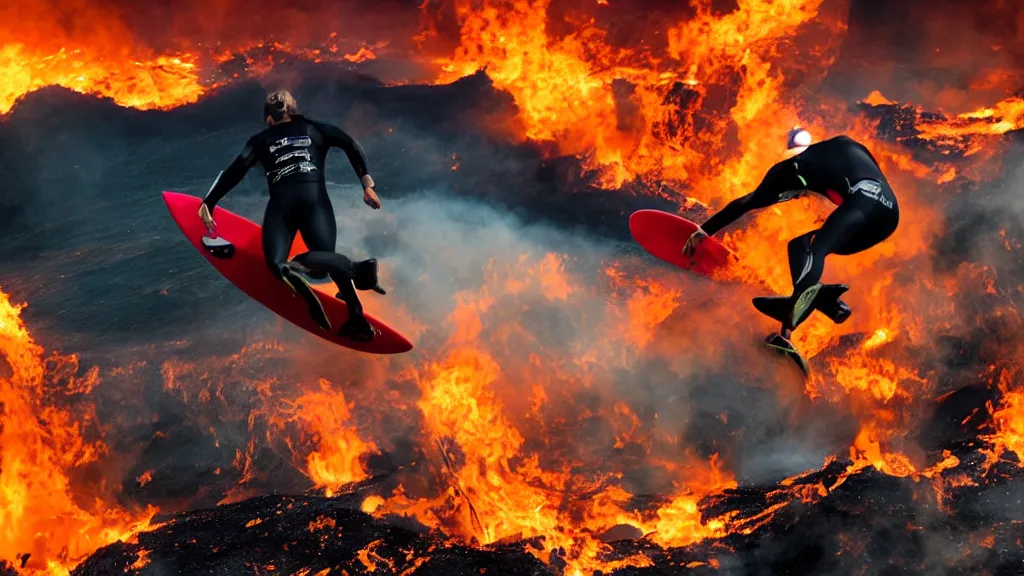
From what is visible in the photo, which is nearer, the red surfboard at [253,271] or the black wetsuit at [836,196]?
the black wetsuit at [836,196]

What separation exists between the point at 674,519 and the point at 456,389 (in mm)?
3643

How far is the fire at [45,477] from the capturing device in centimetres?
984

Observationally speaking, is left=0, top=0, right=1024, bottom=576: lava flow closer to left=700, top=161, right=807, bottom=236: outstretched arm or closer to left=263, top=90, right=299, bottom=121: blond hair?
left=700, top=161, right=807, bottom=236: outstretched arm

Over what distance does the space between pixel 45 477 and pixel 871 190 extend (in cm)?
1133

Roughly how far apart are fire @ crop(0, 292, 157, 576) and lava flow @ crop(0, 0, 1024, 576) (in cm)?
4

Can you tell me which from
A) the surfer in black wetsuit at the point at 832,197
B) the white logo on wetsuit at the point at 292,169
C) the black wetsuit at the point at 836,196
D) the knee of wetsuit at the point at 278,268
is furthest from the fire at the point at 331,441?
the black wetsuit at the point at 836,196

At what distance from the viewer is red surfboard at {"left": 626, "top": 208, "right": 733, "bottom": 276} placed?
10250 millimetres

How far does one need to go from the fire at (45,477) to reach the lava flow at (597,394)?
0.04 m

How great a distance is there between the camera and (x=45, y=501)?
1020cm

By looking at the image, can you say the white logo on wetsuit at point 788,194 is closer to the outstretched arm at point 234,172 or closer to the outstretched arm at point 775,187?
the outstretched arm at point 775,187

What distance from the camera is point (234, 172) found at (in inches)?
320

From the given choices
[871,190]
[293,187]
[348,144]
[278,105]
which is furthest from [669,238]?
[278,105]

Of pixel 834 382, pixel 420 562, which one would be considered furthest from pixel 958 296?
pixel 420 562

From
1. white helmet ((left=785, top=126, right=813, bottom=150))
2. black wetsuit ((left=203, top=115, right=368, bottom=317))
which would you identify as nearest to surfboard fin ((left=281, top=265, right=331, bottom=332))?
black wetsuit ((left=203, top=115, right=368, bottom=317))
